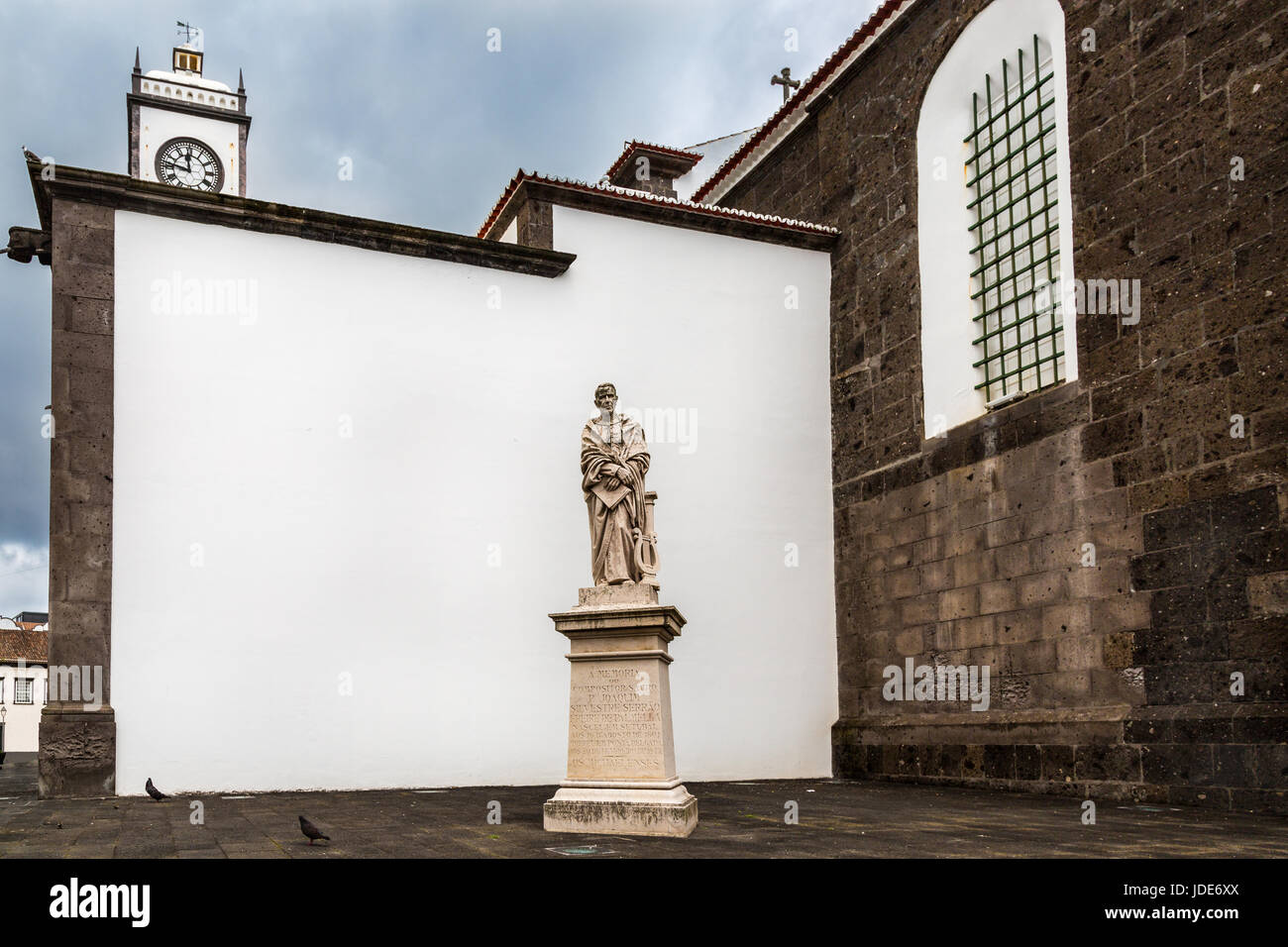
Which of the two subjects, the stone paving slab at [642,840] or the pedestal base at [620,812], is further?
the pedestal base at [620,812]

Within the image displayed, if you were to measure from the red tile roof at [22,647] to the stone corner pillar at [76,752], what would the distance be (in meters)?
35.3

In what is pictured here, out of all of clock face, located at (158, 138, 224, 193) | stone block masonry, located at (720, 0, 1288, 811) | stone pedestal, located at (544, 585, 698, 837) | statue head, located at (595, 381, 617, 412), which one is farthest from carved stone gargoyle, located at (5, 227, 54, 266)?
clock face, located at (158, 138, 224, 193)


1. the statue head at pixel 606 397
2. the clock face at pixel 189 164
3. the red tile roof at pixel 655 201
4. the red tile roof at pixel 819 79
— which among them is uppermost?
the clock face at pixel 189 164

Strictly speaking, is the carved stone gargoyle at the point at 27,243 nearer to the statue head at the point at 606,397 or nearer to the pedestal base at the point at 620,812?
the statue head at the point at 606,397

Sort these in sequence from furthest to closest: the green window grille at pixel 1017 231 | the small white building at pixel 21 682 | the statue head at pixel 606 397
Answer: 1. the small white building at pixel 21 682
2. the green window grille at pixel 1017 231
3. the statue head at pixel 606 397

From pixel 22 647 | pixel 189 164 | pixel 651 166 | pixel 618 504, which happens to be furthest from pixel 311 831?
pixel 189 164

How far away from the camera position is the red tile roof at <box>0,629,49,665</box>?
141 ft

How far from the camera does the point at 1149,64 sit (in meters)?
11.1

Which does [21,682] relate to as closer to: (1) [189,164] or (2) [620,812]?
(1) [189,164]

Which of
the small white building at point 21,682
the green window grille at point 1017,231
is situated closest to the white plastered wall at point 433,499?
the green window grille at point 1017,231

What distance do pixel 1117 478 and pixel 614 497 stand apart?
508cm

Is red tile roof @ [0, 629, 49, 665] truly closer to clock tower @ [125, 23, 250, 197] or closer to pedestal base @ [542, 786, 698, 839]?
clock tower @ [125, 23, 250, 197]

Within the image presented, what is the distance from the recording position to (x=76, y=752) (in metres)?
11.4

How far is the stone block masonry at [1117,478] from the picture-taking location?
974 centimetres
